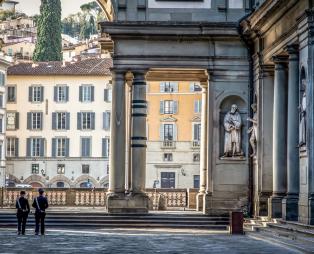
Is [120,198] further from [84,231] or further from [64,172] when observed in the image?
[64,172]

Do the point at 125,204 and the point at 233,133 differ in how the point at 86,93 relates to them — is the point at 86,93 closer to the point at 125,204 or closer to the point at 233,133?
the point at 233,133

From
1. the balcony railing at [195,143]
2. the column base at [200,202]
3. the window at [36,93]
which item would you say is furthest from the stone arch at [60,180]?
the column base at [200,202]

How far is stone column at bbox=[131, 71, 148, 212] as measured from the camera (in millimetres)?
45312

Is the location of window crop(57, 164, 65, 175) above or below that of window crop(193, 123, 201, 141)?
below

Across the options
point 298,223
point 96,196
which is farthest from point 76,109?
point 298,223

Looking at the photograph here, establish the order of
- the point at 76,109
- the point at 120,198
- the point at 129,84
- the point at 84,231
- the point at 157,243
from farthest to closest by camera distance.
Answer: the point at 76,109
the point at 129,84
the point at 120,198
the point at 84,231
the point at 157,243

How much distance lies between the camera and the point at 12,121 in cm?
12338

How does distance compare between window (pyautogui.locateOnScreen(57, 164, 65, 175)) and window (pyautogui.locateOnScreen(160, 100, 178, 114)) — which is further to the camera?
window (pyautogui.locateOnScreen(57, 164, 65, 175))

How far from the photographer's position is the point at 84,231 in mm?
41281

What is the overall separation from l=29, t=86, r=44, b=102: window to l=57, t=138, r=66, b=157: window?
14.7ft

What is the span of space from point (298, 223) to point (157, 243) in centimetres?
464

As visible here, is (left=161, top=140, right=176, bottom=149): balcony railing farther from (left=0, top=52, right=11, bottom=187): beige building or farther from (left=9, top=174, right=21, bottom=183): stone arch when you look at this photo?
(left=9, top=174, right=21, bottom=183): stone arch

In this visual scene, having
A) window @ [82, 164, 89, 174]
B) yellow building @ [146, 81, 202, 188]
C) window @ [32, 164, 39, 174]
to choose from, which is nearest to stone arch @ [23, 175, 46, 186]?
window @ [32, 164, 39, 174]

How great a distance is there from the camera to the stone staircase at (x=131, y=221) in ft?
143
